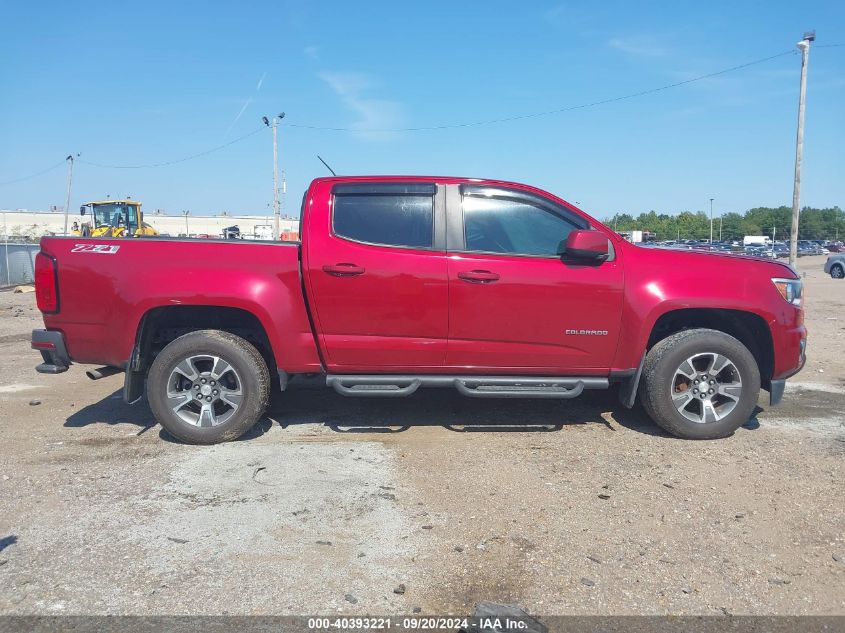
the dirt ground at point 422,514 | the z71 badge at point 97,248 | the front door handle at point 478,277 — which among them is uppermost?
the z71 badge at point 97,248

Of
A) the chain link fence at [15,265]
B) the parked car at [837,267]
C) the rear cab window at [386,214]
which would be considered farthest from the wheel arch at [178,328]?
the parked car at [837,267]

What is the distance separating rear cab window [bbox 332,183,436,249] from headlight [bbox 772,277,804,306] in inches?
109

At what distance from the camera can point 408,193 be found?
17.5ft

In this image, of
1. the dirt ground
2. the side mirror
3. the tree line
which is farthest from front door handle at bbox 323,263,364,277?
the tree line

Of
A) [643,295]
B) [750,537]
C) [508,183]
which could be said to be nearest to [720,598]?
[750,537]

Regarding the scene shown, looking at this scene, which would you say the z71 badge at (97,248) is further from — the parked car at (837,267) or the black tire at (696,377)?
the parked car at (837,267)

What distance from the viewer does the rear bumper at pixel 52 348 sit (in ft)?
16.9

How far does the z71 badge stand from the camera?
16.8 ft

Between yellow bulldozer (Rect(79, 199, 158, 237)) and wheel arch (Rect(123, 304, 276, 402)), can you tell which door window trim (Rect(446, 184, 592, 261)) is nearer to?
wheel arch (Rect(123, 304, 276, 402))

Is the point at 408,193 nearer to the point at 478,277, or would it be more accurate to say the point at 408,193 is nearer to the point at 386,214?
the point at 386,214

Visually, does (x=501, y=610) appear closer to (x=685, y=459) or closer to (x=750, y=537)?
(x=750, y=537)

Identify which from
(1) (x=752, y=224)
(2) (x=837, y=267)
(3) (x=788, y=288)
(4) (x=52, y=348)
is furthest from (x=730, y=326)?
(1) (x=752, y=224)

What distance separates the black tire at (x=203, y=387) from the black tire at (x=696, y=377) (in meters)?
3.06

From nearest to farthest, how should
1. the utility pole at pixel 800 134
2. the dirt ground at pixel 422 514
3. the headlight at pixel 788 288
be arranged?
the dirt ground at pixel 422 514
the headlight at pixel 788 288
the utility pole at pixel 800 134
